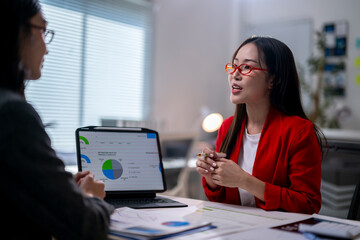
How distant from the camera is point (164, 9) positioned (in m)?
4.77

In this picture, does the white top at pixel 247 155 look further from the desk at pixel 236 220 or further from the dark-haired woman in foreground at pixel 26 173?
the dark-haired woman in foreground at pixel 26 173

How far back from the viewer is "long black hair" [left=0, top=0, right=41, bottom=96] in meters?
0.81

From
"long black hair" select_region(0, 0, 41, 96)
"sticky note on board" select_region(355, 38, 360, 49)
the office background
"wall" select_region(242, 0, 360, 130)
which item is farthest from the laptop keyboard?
"sticky note on board" select_region(355, 38, 360, 49)

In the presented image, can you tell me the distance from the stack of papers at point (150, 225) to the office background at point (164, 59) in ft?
6.28

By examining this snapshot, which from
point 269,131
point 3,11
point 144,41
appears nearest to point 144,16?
point 144,41

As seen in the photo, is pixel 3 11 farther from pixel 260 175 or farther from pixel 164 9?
pixel 164 9

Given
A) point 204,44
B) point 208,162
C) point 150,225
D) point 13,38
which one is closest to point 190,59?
point 204,44

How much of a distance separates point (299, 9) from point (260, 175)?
3.95 meters

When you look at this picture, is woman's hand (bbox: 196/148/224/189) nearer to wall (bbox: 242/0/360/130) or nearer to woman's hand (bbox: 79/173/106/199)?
woman's hand (bbox: 79/173/106/199)

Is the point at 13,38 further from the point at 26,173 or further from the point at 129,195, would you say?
the point at 129,195

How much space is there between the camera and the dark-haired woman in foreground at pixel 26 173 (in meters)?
0.77

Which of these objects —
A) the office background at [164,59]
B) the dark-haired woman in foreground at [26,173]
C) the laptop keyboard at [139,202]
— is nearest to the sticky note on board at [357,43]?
the office background at [164,59]

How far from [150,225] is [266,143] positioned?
2.41 ft

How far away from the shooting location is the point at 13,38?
82 centimetres
